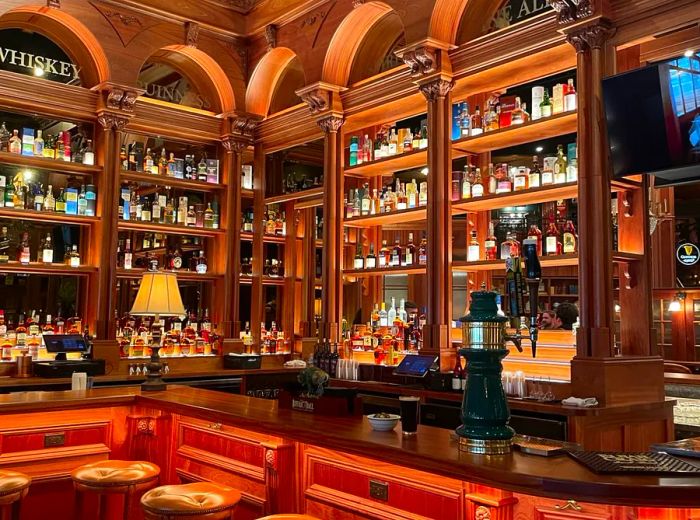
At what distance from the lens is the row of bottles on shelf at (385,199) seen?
18.0 feet

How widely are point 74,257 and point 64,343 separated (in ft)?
2.80

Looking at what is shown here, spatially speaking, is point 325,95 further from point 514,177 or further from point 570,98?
point 570,98

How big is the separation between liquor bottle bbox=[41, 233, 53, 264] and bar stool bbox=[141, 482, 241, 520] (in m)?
3.71

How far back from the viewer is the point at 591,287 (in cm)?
386

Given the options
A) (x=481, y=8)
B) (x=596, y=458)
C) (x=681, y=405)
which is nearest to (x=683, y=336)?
(x=681, y=405)

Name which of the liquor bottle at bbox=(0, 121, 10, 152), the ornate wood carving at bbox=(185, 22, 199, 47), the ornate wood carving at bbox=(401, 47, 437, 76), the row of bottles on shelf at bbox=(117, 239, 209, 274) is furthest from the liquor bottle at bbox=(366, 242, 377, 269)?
the liquor bottle at bbox=(0, 121, 10, 152)

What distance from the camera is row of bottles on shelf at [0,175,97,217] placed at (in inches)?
227

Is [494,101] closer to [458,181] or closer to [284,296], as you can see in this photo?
[458,181]

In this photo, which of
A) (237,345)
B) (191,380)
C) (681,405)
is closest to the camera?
(681,405)

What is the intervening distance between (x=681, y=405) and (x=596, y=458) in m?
3.98

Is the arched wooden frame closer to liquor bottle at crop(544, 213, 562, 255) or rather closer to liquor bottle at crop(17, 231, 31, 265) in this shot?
liquor bottle at crop(17, 231, 31, 265)

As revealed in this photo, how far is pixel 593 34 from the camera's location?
3.94 meters

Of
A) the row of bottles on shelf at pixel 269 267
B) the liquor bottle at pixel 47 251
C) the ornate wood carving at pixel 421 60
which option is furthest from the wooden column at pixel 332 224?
the liquor bottle at pixel 47 251

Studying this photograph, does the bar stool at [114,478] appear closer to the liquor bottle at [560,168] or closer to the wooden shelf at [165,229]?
the liquor bottle at [560,168]
